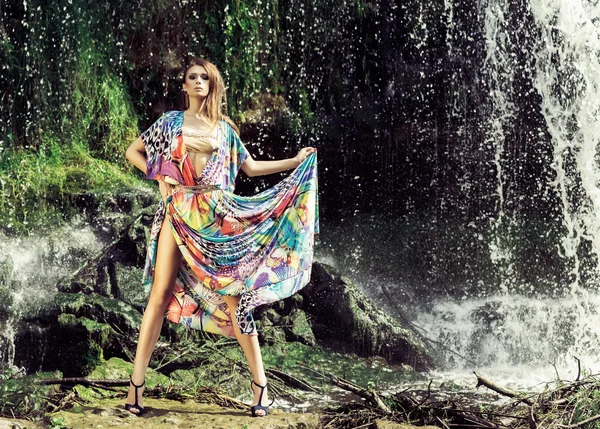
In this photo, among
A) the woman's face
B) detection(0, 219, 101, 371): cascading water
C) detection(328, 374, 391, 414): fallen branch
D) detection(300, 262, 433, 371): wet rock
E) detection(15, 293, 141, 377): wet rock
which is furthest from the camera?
detection(300, 262, 433, 371): wet rock

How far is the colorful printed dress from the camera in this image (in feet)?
12.8

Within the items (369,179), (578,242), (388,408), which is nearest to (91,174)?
(369,179)

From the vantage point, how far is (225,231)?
3.96m

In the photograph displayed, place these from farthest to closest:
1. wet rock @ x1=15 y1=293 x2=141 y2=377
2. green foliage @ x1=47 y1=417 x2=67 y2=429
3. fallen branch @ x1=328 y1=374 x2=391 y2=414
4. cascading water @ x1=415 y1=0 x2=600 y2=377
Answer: cascading water @ x1=415 y1=0 x2=600 y2=377 < wet rock @ x1=15 y1=293 x2=141 y2=377 < fallen branch @ x1=328 y1=374 x2=391 y2=414 < green foliage @ x1=47 y1=417 x2=67 y2=429

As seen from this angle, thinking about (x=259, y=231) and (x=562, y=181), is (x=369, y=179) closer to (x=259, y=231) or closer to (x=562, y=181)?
(x=562, y=181)

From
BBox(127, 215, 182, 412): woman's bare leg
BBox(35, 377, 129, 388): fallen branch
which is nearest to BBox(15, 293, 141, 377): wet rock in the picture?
BBox(35, 377, 129, 388): fallen branch

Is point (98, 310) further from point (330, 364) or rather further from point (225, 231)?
point (225, 231)

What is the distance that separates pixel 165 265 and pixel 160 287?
0.12 m

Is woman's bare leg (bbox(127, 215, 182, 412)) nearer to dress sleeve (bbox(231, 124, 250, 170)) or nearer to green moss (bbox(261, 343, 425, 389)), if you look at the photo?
dress sleeve (bbox(231, 124, 250, 170))

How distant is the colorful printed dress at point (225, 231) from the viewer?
3.90 meters

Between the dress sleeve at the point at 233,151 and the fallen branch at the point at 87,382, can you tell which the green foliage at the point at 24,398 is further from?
the dress sleeve at the point at 233,151

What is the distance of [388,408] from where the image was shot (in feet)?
14.1

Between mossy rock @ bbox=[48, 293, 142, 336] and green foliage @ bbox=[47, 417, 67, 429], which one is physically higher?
mossy rock @ bbox=[48, 293, 142, 336]

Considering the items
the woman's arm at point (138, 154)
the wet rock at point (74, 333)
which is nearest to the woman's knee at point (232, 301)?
the woman's arm at point (138, 154)
